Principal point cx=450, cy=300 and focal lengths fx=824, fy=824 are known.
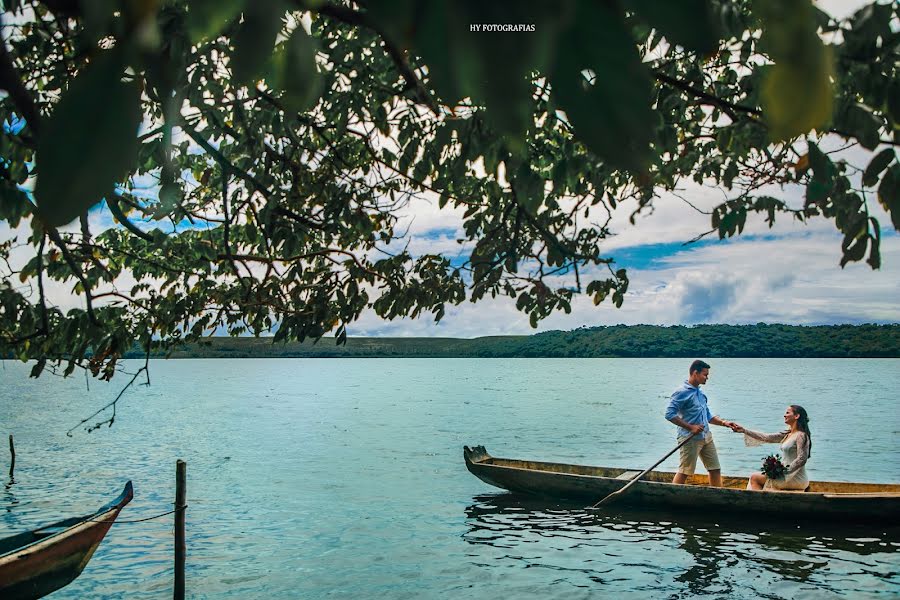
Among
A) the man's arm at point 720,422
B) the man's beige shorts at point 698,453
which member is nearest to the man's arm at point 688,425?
the man's arm at point 720,422

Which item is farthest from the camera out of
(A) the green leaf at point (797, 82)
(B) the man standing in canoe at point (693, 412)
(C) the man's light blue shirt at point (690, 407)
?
(C) the man's light blue shirt at point (690, 407)

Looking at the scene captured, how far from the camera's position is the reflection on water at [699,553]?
1723cm

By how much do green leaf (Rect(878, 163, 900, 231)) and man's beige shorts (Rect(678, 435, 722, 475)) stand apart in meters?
13.4

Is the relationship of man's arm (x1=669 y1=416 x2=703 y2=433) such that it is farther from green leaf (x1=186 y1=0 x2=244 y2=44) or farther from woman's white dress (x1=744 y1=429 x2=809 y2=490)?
green leaf (x1=186 y1=0 x2=244 y2=44)

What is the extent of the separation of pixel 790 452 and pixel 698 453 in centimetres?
175

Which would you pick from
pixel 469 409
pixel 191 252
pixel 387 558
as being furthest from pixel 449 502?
pixel 469 409

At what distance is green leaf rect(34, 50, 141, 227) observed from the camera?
521mm

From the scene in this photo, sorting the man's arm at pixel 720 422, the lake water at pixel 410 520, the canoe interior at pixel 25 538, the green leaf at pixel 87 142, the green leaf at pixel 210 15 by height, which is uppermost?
the green leaf at pixel 210 15

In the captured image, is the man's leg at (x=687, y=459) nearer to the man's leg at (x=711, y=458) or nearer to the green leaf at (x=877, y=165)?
the man's leg at (x=711, y=458)

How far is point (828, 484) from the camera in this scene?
18562 mm

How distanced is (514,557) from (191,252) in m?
12.8

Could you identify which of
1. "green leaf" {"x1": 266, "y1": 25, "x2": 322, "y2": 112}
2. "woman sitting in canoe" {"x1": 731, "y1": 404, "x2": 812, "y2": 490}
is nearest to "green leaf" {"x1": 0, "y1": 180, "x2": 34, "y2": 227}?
"green leaf" {"x1": 266, "y1": 25, "x2": 322, "y2": 112}

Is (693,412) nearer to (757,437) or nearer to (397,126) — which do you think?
(757,437)

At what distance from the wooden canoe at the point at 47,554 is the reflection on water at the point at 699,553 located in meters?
9.77
